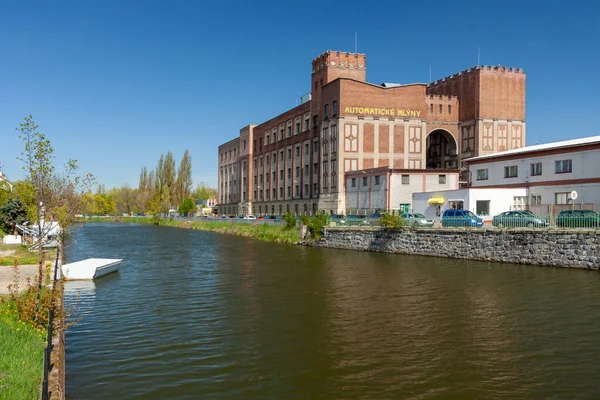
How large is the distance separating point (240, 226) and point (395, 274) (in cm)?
4849

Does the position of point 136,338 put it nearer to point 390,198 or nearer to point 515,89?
point 390,198

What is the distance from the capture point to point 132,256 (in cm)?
3769

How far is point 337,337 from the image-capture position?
45.2 feet

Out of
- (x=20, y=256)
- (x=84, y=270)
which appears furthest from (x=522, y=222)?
(x=20, y=256)

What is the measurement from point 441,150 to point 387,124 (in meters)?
14.2

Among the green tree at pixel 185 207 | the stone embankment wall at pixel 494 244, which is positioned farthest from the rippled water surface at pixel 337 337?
the green tree at pixel 185 207

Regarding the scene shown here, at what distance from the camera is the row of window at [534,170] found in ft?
134

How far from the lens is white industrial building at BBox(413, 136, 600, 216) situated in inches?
1531

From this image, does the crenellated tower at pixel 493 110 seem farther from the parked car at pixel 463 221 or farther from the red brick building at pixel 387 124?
the parked car at pixel 463 221

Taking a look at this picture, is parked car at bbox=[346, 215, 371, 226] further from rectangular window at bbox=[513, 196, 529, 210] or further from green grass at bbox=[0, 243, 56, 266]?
green grass at bbox=[0, 243, 56, 266]

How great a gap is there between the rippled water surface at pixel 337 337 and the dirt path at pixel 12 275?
184cm


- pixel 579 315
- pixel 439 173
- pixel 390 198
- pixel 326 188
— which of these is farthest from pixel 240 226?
pixel 579 315

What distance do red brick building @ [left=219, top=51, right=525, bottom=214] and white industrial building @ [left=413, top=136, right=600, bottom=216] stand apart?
16.8m

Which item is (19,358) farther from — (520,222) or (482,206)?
(482,206)
